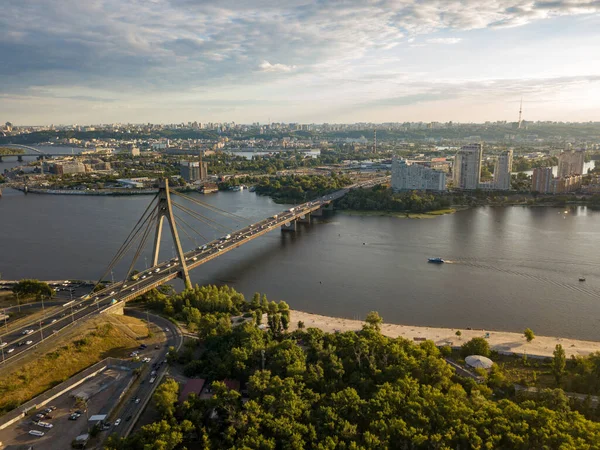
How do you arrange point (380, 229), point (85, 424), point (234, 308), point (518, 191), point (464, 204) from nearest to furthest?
point (85, 424) → point (234, 308) → point (380, 229) → point (464, 204) → point (518, 191)

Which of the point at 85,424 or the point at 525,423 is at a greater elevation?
the point at 525,423

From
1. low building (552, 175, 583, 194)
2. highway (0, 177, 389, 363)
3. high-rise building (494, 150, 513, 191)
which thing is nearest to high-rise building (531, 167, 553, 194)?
low building (552, 175, 583, 194)

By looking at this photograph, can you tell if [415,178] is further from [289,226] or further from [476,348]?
[476,348]

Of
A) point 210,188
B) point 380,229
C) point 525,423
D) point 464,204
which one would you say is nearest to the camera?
point 525,423

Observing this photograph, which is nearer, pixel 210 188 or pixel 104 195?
pixel 104 195

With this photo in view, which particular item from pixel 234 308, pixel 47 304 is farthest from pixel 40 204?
pixel 234 308

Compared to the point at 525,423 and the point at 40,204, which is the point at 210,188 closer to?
the point at 40,204

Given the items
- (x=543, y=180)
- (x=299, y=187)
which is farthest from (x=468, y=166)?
(x=299, y=187)
